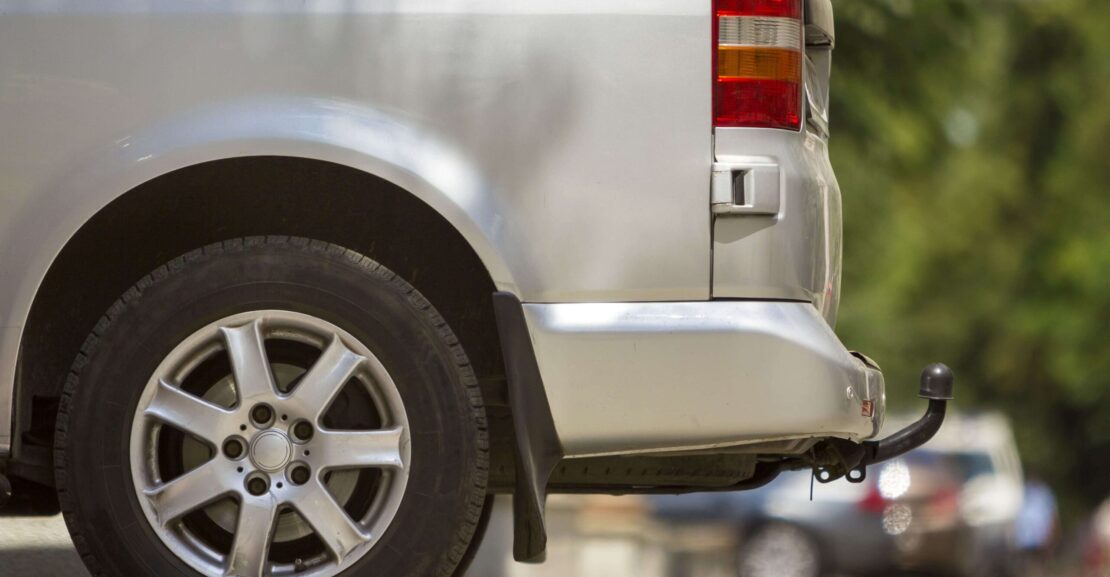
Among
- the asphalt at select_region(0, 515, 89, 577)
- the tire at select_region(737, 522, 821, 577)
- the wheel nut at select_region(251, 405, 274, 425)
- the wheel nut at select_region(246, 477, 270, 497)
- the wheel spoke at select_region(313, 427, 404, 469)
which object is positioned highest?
the wheel nut at select_region(251, 405, 274, 425)

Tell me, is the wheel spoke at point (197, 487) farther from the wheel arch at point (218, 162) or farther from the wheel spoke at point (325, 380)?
the wheel arch at point (218, 162)

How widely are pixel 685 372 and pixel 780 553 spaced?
42.0ft

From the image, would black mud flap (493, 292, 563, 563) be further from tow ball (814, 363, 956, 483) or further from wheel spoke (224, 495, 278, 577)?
tow ball (814, 363, 956, 483)

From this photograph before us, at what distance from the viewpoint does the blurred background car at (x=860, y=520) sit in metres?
15.6

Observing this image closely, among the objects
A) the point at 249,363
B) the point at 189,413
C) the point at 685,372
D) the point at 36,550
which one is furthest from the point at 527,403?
the point at 36,550

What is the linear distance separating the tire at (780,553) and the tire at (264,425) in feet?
40.2

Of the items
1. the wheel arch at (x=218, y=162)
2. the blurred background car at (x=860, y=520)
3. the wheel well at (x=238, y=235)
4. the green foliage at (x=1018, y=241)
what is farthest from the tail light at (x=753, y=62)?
the green foliage at (x=1018, y=241)

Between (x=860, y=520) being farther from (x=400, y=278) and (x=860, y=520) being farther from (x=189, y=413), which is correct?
(x=189, y=413)

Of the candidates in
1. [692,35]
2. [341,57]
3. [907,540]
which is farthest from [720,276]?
[907,540]

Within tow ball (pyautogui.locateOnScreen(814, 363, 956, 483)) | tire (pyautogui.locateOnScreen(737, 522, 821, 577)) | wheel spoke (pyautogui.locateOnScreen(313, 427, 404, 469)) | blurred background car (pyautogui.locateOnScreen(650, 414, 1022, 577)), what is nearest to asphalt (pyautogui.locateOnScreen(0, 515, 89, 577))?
wheel spoke (pyautogui.locateOnScreen(313, 427, 404, 469))

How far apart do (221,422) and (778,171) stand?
51.9 inches

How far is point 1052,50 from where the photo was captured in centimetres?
2873

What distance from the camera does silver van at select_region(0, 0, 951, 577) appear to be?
3355 millimetres

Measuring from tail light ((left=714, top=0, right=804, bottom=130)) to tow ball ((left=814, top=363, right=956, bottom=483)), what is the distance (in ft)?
2.73
